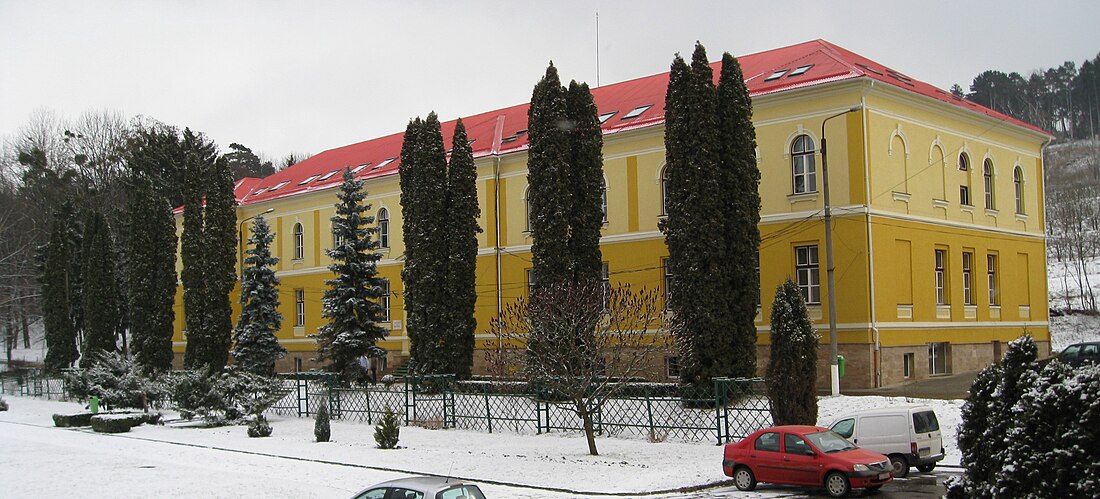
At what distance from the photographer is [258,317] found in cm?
4234

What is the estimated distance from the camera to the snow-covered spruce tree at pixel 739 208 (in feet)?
95.1

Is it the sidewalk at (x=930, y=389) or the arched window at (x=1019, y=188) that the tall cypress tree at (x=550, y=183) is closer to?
the sidewalk at (x=930, y=389)

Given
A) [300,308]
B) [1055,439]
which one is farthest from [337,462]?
[300,308]

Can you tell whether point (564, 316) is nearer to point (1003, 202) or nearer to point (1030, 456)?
point (1030, 456)

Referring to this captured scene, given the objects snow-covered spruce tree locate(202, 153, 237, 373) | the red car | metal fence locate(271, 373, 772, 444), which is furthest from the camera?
snow-covered spruce tree locate(202, 153, 237, 373)

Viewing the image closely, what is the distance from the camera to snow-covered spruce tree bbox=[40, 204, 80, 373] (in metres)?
56.2

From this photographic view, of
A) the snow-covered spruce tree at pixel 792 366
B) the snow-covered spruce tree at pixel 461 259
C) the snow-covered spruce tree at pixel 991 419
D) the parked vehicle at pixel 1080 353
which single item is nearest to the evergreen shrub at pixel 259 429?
the snow-covered spruce tree at pixel 461 259

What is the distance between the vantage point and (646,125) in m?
39.5

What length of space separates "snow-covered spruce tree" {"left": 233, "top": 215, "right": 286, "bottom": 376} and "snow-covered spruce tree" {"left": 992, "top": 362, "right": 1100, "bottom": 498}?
36.4m

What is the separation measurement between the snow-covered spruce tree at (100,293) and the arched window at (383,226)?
15.3 meters

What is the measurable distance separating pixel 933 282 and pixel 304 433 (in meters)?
23.6

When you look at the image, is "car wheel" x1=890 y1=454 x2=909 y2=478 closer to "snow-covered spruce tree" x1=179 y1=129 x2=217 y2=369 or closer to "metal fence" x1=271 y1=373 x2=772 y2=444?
"metal fence" x1=271 y1=373 x2=772 y2=444

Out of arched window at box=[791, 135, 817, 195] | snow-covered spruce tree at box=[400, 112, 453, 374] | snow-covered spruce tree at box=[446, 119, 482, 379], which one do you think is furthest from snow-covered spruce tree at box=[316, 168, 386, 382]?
arched window at box=[791, 135, 817, 195]

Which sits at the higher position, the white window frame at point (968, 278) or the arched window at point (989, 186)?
the arched window at point (989, 186)
